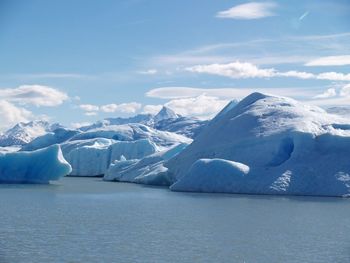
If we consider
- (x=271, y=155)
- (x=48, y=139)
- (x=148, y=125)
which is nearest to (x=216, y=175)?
(x=271, y=155)

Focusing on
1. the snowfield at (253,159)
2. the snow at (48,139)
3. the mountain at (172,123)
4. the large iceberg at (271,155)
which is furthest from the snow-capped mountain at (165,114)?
the large iceberg at (271,155)

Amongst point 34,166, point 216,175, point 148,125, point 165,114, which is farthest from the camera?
point 165,114

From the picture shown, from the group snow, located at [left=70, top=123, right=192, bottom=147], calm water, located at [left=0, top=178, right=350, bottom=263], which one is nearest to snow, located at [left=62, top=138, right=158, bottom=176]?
snow, located at [left=70, top=123, right=192, bottom=147]

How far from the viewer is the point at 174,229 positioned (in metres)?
16.2

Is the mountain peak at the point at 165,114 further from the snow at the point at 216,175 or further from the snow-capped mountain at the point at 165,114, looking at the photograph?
the snow at the point at 216,175

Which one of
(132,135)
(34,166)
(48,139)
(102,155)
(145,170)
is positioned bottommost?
(34,166)

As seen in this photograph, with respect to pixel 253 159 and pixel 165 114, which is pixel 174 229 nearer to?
pixel 253 159

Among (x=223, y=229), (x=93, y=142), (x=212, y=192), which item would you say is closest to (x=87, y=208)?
(x=223, y=229)

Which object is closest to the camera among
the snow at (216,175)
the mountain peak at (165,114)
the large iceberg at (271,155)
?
the large iceberg at (271,155)

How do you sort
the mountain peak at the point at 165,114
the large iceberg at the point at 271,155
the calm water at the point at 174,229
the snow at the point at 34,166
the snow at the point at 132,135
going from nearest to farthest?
1. the calm water at the point at 174,229
2. the large iceberg at the point at 271,155
3. the snow at the point at 34,166
4. the snow at the point at 132,135
5. the mountain peak at the point at 165,114

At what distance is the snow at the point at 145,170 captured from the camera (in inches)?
1377

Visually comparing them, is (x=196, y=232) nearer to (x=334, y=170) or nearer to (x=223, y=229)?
(x=223, y=229)

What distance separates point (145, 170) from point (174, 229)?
70.7 feet

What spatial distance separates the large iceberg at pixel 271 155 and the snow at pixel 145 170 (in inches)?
41.1
